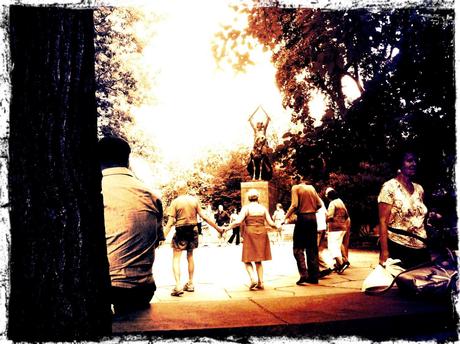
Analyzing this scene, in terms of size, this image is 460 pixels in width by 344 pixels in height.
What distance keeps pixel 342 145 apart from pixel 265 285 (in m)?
2.83

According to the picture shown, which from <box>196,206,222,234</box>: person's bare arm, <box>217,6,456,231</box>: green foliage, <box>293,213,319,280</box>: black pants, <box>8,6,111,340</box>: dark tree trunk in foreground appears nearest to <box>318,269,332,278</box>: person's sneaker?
<box>293,213,319,280</box>: black pants

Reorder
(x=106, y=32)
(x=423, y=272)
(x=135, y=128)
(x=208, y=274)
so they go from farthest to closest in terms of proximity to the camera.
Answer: (x=135, y=128), (x=106, y=32), (x=208, y=274), (x=423, y=272)

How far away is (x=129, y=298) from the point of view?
3.50 meters

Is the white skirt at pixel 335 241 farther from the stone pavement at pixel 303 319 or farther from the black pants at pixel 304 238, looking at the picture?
the stone pavement at pixel 303 319

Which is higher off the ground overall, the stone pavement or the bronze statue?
the bronze statue

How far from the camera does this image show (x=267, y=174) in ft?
53.6

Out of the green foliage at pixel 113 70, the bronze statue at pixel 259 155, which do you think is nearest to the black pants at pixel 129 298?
the bronze statue at pixel 259 155

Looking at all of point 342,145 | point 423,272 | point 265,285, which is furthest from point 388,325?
point 265,285

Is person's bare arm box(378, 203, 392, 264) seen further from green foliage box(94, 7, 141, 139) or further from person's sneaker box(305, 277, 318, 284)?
green foliage box(94, 7, 141, 139)

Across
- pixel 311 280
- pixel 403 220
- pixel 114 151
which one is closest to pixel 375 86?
pixel 403 220

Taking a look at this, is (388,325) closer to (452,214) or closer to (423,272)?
(423,272)

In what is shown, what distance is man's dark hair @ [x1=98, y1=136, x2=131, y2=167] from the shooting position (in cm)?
388

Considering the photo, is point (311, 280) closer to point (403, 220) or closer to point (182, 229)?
point (182, 229)

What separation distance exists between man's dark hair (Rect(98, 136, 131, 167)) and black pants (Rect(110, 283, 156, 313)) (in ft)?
3.82
